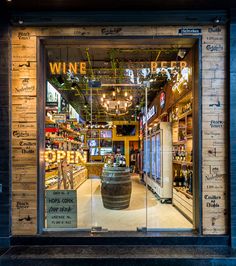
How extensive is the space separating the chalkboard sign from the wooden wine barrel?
64.1 inches

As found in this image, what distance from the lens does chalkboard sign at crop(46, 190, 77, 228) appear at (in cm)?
407

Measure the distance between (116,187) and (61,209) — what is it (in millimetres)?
1824

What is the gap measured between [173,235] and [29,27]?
4.24 m

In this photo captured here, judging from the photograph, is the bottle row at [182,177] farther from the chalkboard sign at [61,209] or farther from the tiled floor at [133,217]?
the chalkboard sign at [61,209]

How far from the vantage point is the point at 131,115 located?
49.9ft

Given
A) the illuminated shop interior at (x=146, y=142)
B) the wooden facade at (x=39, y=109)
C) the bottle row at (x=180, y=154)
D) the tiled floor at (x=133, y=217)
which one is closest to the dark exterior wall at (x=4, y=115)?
the wooden facade at (x=39, y=109)

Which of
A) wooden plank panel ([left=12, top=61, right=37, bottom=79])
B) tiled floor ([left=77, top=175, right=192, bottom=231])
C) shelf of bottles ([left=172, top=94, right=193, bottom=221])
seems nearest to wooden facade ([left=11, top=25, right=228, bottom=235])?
wooden plank panel ([left=12, top=61, right=37, bottom=79])

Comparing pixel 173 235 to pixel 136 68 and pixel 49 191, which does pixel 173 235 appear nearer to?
pixel 49 191

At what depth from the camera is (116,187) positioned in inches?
223

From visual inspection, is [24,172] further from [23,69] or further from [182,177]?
[182,177]

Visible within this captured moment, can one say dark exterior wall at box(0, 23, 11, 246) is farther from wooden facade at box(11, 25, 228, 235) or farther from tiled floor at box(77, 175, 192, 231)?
tiled floor at box(77, 175, 192, 231)

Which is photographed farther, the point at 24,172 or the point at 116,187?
the point at 116,187

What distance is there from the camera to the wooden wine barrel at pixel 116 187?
5.66 meters

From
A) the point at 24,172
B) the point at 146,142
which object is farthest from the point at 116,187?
the point at 24,172
